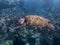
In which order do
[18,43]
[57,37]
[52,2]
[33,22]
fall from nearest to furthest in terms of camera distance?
[18,43] < [57,37] < [33,22] < [52,2]

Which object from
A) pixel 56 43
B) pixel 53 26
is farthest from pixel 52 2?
pixel 56 43

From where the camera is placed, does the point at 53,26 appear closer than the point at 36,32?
No

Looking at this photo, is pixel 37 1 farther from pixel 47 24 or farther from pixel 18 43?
pixel 18 43

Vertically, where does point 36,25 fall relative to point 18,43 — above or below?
above

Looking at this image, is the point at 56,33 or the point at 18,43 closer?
the point at 18,43

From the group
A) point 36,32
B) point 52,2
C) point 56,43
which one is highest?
point 52,2

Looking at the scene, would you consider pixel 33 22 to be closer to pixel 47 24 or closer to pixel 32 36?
pixel 47 24

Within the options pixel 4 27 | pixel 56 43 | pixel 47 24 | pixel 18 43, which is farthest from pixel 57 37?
pixel 4 27

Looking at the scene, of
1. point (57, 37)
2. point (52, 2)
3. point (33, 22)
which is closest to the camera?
point (57, 37)

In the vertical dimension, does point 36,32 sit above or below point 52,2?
below

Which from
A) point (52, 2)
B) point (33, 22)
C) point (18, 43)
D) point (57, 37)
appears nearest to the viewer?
point (18, 43)
